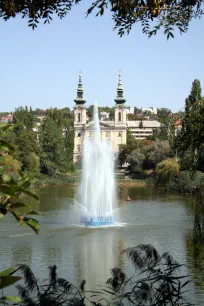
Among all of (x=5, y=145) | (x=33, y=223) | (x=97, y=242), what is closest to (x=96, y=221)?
(x=97, y=242)

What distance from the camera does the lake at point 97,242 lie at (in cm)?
1099

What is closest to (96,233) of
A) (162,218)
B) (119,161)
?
(162,218)

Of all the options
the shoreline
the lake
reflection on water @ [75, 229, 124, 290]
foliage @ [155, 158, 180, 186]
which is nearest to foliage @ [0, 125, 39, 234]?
the lake

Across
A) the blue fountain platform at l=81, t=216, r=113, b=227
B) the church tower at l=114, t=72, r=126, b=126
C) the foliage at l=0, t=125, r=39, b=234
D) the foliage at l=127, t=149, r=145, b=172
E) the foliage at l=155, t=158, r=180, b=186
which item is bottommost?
the blue fountain platform at l=81, t=216, r=113, b=227

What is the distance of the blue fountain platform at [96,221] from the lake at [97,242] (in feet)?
1.41

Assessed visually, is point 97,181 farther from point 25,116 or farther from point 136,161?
point 25,116

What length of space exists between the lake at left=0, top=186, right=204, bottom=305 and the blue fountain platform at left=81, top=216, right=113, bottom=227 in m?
0.43

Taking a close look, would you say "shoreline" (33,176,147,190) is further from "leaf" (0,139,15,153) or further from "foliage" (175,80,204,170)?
"leaf" (0,139,15,153)

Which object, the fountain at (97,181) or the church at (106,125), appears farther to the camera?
the church at (106,125)

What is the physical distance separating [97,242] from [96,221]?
3.52 meters

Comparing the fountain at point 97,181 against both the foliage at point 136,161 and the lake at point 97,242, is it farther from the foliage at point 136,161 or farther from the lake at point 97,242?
the foliage at point 136,161

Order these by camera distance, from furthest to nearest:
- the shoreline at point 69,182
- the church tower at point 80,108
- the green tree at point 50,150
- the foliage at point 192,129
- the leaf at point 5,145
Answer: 1. the church tower at point 80,108
2. the green tree at point 50,150
3. the shoreline at point 69,182
4. the foliage at point 192,129
5. the leaf at point 5,145

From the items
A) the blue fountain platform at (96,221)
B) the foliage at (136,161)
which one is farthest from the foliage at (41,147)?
the blue fountain platform at (96,221)

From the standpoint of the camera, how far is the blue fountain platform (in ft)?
57.5
